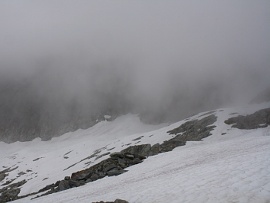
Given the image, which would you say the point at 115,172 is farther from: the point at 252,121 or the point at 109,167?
the point at 252,121

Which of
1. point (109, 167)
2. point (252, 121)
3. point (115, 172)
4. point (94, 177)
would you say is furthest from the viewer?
point (252, 121)

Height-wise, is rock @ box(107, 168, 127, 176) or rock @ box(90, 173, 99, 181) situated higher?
rock @ box(107, 168, 127, 176)

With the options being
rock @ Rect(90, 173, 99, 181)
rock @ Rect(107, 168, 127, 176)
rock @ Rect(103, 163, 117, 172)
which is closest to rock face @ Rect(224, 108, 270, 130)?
rock @ Rect(103, 163, 117, 172)

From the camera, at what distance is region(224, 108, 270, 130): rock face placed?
158 feet

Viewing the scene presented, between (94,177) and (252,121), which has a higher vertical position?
(94,177)

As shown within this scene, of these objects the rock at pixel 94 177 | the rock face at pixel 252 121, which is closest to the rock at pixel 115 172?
the rock at pixel 94 177

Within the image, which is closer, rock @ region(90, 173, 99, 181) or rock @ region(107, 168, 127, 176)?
rock @ region(107, 168, 127, 176)

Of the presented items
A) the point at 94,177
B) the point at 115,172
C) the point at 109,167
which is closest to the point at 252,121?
the point at 109,167

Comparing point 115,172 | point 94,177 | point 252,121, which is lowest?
point 252,121

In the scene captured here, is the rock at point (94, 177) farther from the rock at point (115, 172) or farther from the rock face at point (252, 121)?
the rock face at point (252, 121)

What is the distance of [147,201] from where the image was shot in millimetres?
11609

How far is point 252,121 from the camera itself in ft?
166

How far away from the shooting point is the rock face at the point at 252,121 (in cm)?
4813

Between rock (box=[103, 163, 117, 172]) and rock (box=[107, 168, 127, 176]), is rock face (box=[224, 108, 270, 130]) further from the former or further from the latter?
rock (box=[107, 168, 127, 176])
